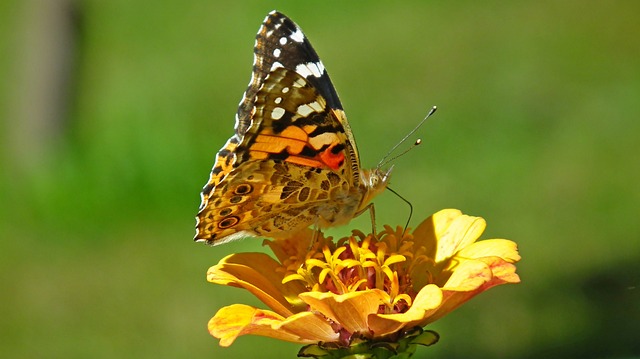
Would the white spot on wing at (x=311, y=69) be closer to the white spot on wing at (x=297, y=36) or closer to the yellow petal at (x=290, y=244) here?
the white spot on wing at (x=297, y=36)

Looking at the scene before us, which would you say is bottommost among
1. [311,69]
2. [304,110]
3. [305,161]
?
[305,161]

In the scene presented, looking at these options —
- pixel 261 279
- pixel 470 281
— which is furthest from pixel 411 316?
pixel 261 279

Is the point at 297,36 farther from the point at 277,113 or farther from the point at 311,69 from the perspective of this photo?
the point at 277,113

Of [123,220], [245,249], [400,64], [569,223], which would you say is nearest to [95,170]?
[123,220]

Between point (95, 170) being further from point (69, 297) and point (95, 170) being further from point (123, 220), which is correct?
point (69, 297)

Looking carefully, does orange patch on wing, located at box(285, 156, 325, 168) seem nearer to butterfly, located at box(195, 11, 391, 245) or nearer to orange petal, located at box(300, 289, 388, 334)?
butterfly, located at box(195, 11, 391, 245)

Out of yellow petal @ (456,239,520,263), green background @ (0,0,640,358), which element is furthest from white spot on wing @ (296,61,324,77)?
green background @ (0,0,640,358)
